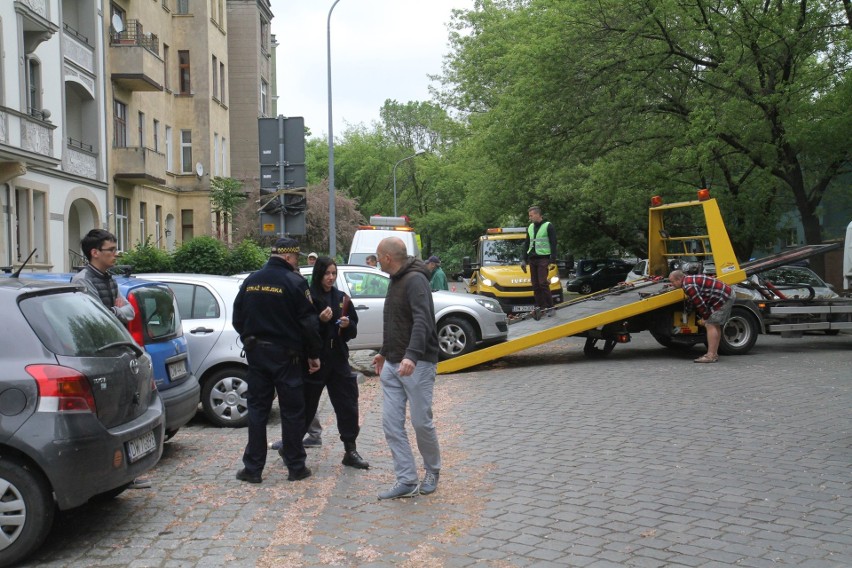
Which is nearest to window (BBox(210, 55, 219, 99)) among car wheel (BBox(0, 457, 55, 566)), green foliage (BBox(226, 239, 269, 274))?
green foliage (BBox(226, 239, 269, 274))

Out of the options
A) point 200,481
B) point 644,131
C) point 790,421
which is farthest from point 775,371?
point 644,131

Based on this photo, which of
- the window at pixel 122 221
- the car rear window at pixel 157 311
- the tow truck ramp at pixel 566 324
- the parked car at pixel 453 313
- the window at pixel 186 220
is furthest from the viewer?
the window at pixel 186 220

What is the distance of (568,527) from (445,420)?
3.99 meters

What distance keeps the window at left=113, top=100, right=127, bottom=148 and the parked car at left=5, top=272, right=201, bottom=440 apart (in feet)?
68.4

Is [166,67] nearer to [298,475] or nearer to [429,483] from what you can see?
[298,475]

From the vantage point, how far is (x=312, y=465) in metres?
7.70

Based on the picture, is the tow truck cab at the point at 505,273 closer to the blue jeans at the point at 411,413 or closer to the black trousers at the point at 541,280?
the black trousers at the point at 541,280

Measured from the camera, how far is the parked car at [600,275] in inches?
1690

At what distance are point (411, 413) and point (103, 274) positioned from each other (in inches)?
118

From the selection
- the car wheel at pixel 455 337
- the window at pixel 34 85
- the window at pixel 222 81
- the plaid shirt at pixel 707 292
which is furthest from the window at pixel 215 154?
the plaid shirt at pixel 707 292

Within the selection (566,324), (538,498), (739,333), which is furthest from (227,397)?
(739,333)

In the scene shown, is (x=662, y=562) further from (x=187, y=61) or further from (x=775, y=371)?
(x=187, y=61)

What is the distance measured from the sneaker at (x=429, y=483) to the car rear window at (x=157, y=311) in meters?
2.94

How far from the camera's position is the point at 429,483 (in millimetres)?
6617
